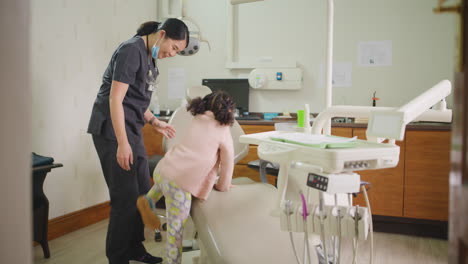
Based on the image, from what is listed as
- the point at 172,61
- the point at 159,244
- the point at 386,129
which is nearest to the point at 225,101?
the point at 386,129

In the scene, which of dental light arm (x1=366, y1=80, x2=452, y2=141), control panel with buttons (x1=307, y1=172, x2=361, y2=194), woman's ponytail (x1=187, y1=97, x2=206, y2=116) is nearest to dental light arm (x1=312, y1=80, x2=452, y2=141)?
dental light arm (x1=366, y1=80, x2=452, y2=141)

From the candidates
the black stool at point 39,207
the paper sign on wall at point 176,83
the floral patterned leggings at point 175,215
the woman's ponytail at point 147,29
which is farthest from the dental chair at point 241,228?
the paper sign on wall at point 176,83

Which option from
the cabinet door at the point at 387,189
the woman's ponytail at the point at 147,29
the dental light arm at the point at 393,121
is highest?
the woman's ponytail at the point at 147,29

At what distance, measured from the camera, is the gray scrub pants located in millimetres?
1835

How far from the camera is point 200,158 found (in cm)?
181

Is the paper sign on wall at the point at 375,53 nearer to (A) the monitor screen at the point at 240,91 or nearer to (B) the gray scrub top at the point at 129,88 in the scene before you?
(A) the monitor screen at the point at 240,91

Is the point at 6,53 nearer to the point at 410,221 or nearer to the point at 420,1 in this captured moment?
the point at 410,221

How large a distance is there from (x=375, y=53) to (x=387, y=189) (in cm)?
114

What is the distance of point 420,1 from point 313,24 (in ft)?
2.74

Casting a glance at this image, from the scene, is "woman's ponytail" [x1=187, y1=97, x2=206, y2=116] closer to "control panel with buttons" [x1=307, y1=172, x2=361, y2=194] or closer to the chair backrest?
the chair backrest

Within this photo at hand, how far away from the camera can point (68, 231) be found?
273cm

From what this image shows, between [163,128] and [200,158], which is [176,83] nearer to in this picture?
[163,128]

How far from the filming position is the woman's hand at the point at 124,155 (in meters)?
1.76

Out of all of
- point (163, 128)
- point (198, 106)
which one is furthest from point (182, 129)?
point (198, 106)
